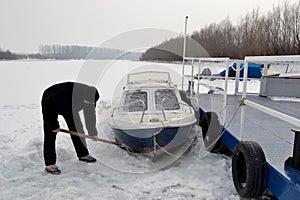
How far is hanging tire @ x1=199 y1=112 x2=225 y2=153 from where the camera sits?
4961 millimetres

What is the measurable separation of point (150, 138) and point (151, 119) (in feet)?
1.31

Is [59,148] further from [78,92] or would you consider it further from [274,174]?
[274,174]

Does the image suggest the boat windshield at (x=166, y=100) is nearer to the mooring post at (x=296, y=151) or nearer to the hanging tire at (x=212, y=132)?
the hanging tire at (x=212, y=132)

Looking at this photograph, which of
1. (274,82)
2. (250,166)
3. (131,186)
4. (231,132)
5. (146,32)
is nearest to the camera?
(250,166)

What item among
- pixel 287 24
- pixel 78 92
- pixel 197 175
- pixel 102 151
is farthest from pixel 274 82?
pixel 287 24

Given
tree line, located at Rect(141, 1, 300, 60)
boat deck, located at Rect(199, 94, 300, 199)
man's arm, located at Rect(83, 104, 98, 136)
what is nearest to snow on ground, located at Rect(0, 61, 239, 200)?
man's arm, located at Rect(83, 104, 98, 136)

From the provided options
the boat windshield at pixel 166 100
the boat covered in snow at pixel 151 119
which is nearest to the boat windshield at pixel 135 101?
the boat covered in snow at pixel 151 119

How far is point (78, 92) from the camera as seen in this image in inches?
172

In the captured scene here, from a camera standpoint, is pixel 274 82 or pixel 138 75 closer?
pixel 138 75

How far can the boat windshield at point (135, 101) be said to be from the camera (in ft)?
17.7

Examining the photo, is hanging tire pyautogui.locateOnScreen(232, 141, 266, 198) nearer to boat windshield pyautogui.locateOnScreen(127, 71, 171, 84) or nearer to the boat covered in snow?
the boat covered in snow

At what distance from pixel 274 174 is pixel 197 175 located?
66.1 inches

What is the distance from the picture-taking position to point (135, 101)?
5.50 metres

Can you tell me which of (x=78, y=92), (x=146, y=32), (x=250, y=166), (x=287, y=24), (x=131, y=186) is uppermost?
(x=287, y=24)
